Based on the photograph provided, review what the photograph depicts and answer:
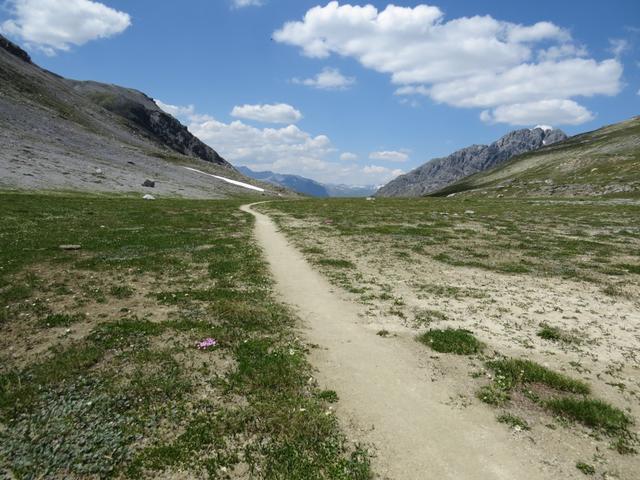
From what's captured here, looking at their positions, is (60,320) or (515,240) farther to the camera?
(515,240)

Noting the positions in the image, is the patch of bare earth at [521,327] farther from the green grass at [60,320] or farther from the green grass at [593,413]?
the green grass at [60,320]

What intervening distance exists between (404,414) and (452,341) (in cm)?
552

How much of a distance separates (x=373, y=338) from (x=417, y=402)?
4.65m

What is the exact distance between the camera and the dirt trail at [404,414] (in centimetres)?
938

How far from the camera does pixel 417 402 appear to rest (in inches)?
467

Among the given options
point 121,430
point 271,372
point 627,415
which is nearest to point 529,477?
point 627,415

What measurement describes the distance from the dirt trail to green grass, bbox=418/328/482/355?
64 centimetres

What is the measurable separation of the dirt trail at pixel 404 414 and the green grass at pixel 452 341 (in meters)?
0.64

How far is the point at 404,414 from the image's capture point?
11227 millimetres

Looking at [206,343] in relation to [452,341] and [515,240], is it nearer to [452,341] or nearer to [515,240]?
[452,341]

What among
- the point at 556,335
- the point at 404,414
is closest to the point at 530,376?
the point at 556,335

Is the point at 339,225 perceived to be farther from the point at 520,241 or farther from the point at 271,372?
the point at 271,372

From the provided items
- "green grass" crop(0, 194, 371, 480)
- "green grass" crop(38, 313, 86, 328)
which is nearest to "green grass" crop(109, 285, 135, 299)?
"green grass" crop(0, 194, 371, 480)

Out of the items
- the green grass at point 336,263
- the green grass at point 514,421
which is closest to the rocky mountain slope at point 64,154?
the green grass at point 336,263
